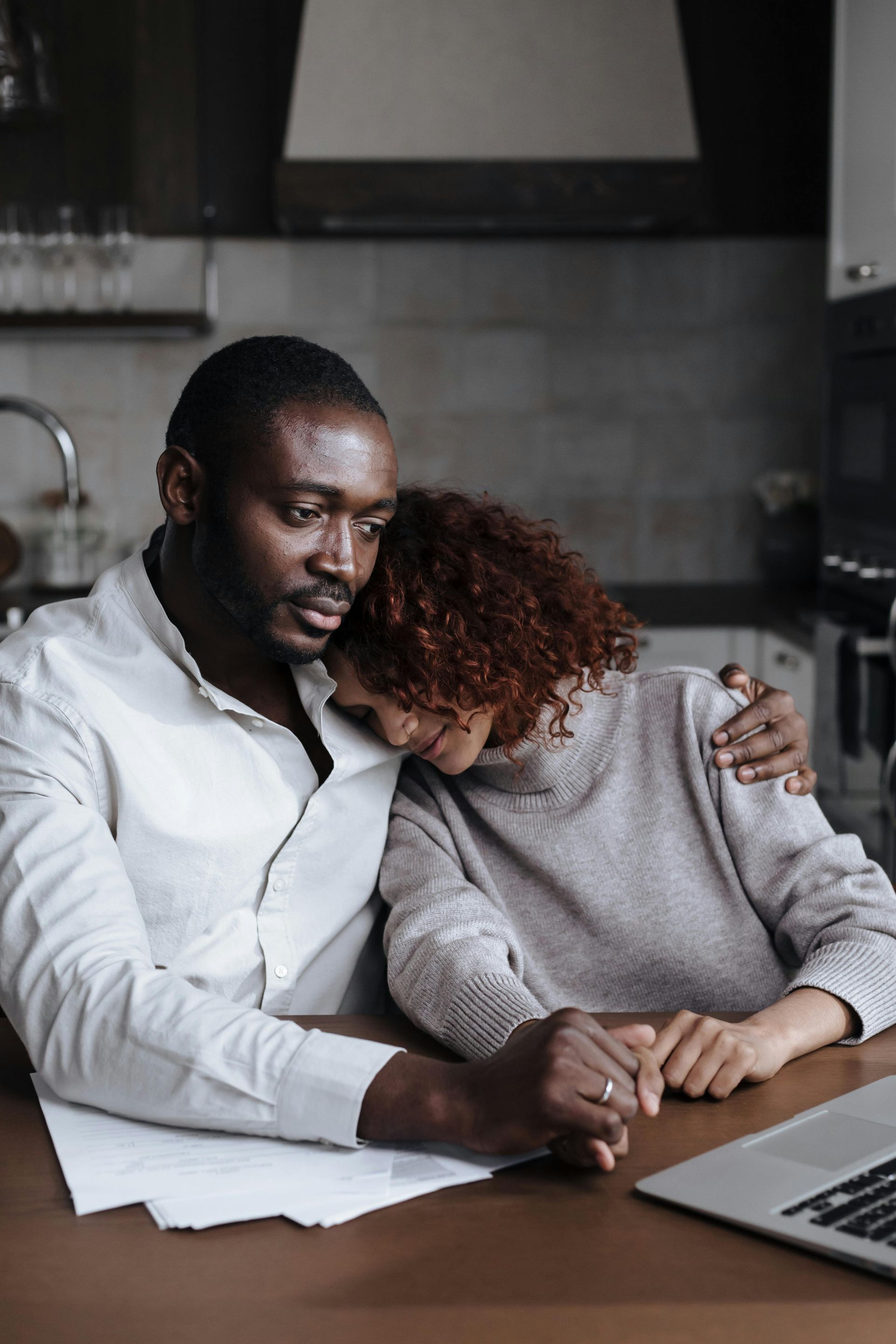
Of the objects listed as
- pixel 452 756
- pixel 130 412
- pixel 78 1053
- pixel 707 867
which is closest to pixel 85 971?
pixel 78 1053

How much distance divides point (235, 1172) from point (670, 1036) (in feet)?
1.14

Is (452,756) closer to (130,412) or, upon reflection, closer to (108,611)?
(108,611)

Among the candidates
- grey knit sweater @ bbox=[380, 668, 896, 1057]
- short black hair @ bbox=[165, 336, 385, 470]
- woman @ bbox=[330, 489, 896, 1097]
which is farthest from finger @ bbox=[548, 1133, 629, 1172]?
short black hair @ bbox=[165, 336, 385, 470]

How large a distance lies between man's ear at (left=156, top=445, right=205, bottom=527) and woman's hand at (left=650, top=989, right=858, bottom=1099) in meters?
0.59

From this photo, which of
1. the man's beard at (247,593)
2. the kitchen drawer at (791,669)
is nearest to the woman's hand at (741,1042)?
the man's beard at (247,593)

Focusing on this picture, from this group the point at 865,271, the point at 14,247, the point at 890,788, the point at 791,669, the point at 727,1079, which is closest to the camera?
the point at 727,1079

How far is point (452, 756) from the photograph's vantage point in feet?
4.36

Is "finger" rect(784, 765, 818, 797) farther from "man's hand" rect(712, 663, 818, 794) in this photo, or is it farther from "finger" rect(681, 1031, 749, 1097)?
"finger" rect(681, 1031, 749, 1097)

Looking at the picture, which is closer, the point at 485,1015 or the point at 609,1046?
the point at 609,1046

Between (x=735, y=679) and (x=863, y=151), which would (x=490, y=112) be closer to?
(x=863, y=151)

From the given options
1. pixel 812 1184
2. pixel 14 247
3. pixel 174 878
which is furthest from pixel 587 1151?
pixel 14 247

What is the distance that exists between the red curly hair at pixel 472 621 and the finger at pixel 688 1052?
0.37 meters

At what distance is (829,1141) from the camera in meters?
0.88

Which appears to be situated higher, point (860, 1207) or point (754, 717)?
point (754, 717)
